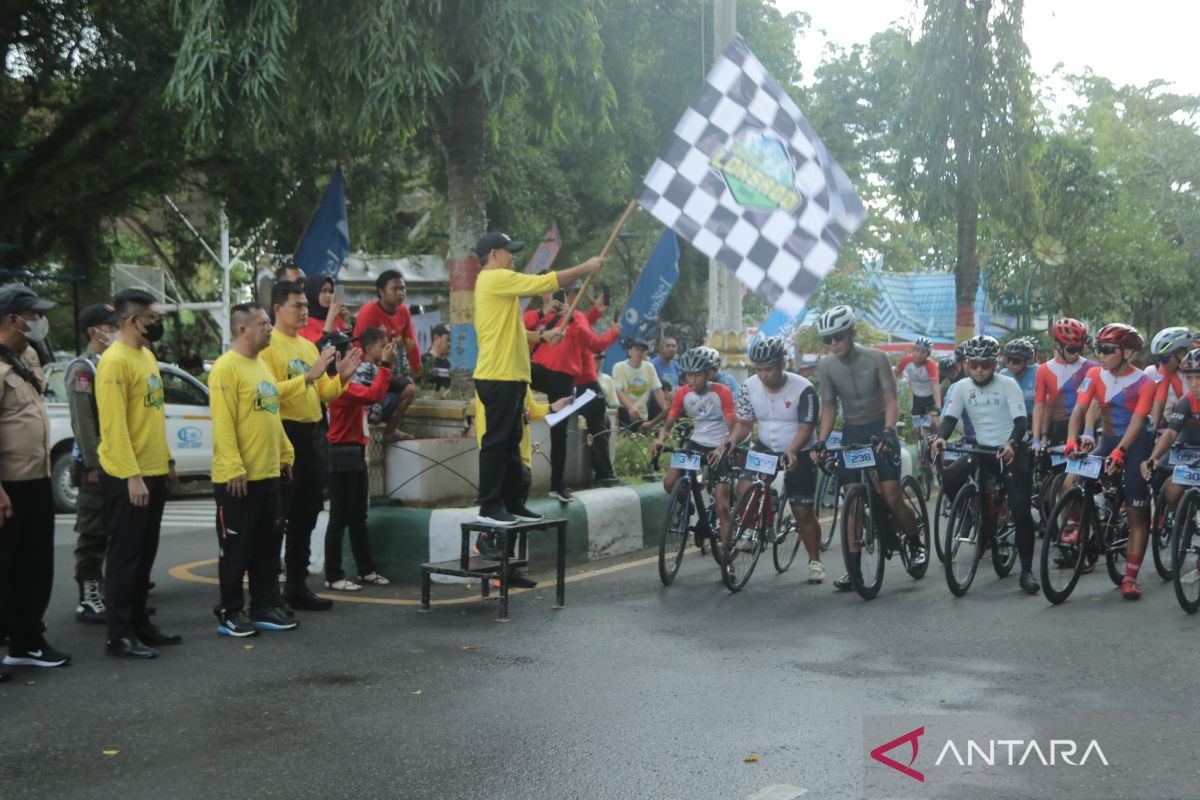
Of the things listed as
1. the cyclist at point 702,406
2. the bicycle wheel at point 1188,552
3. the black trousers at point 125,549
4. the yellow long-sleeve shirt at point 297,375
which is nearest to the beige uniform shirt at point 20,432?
the black trousers at point 125,549

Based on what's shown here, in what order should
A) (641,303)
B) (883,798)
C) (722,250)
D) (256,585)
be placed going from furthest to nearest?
(641,303), (722,250), (256,585), (883,798)

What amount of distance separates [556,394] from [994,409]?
361 centimetres

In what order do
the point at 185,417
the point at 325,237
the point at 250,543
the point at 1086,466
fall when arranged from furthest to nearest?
the point at 185,417 → the point at 325,237 → the point at 1086,466 → the point at 250,543

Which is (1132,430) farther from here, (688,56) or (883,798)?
(688,56)

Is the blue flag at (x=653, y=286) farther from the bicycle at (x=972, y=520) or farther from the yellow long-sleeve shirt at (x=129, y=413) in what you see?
the yellow long-sleeve shirt at (x=129, y=413)

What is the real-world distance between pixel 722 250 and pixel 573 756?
162 inches

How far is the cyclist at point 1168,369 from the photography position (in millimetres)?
8836

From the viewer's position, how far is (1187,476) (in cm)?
820

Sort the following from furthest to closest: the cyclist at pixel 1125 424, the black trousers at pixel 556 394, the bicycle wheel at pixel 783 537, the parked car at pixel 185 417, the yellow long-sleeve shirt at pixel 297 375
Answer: the parked car at pixel 185 417 < the black trousers at pixel 556 394 < the bicycle wheel at pixel 783 537 < the cyclist at pixel 1125 424 < the yellow long-sleeve shirt at pixel 297 375

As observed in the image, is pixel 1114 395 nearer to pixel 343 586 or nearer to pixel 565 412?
pixel 565 412

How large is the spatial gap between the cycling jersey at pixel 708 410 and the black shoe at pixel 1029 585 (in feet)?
7.88

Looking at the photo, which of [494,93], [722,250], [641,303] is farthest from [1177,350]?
[641,303]

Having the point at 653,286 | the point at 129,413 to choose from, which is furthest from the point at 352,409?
the point at 653,286

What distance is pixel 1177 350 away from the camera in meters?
9.05
